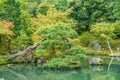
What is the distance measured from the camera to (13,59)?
26812 millimetres

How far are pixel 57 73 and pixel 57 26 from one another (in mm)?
4009

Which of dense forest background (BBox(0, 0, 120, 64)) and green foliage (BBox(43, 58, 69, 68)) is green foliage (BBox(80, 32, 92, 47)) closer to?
dense forest background (BBox(0, 0, 120, 64))

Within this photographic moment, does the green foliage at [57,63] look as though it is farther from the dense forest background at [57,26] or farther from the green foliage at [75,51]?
the green foliage at [75,51]

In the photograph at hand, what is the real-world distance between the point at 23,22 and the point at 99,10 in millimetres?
15323

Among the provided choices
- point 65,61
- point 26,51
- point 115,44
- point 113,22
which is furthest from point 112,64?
point 113,22

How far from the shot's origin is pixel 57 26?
2352 cm

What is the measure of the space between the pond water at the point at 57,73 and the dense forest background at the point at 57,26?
58.1 inches

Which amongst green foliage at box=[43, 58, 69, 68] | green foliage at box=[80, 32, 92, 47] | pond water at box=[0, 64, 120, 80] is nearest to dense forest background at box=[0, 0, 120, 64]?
green foliage at box=[80, 32, 92, 47]

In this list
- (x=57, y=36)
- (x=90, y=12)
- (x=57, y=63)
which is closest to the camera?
(x=57, y=63)

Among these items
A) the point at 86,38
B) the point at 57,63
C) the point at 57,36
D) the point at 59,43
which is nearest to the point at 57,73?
the point at 57,63

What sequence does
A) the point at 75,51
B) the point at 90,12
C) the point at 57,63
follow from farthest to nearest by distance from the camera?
the point at 90,12 → the point at 75,51 → the point at 57,63

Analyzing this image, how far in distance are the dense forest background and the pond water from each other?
1.47m

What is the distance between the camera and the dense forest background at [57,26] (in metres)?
23.6

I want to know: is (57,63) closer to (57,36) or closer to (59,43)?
(59,43)
